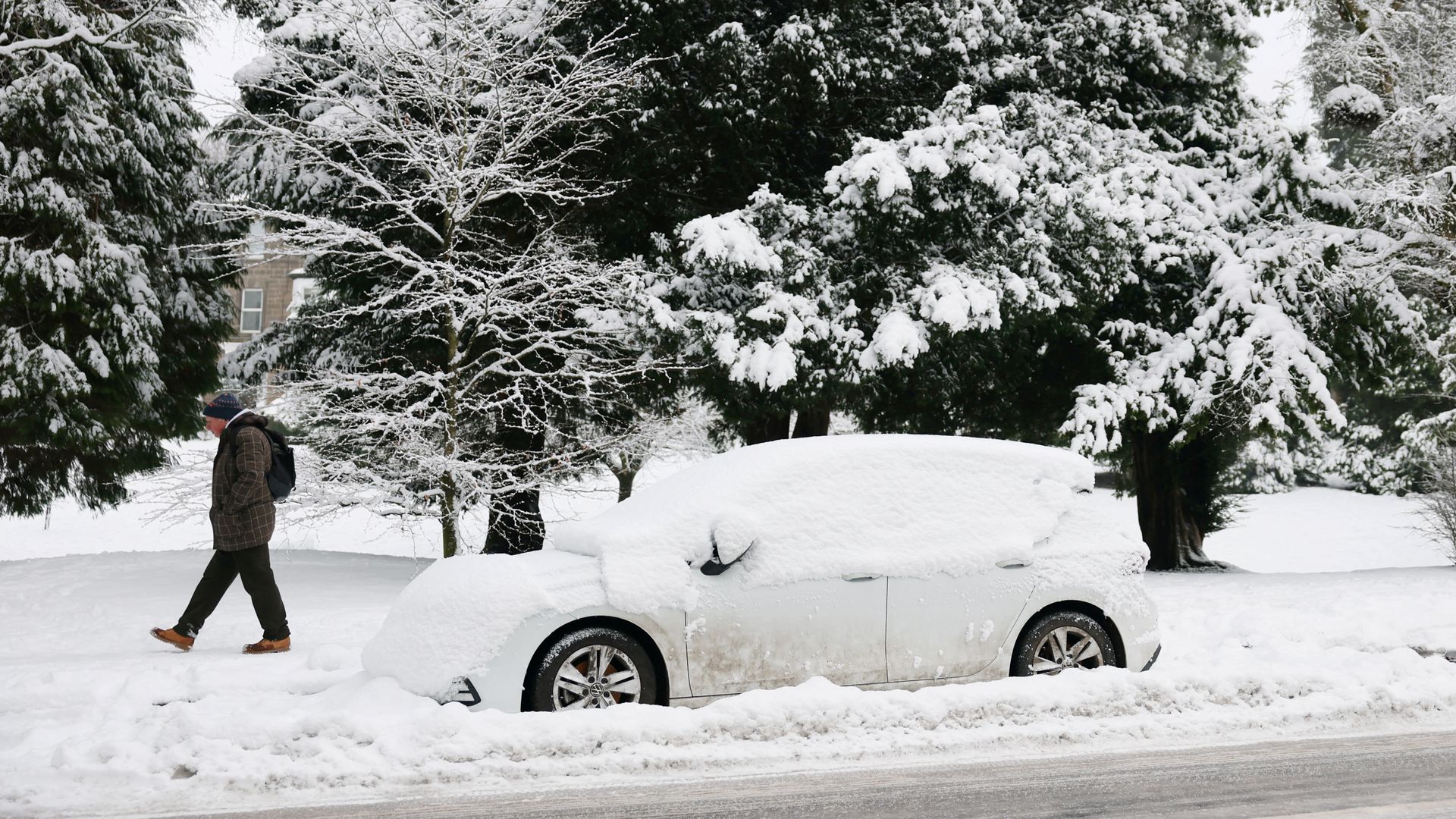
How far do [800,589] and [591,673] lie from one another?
1.20m

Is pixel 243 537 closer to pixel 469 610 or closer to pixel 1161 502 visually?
pixel 469 610

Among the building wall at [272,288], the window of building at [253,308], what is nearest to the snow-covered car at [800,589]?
the building wall at [272,288]

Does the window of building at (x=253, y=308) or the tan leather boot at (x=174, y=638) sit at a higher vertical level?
the window of building at (x=253, y=308)

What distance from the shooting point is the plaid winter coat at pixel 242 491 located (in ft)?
26.8

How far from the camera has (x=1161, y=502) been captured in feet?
64.4

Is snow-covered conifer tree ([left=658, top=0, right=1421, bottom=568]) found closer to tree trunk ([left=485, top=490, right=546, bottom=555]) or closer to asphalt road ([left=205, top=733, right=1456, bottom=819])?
tree trunk ([left=485, top=490, right=546, bottom=555])

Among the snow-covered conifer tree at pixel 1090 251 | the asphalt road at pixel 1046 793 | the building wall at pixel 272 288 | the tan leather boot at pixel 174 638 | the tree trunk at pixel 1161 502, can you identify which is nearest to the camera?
the asphalt road at pixel 1046 793

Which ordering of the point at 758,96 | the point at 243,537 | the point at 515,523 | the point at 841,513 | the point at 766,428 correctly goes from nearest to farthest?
the point at 841,513
the point at 243,537
the point at 758,96
the point at 515,523
the point at 766,428

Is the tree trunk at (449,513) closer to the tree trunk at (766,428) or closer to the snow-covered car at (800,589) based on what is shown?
the tree trunk at (766,428)

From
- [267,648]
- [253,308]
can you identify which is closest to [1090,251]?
[267,648]

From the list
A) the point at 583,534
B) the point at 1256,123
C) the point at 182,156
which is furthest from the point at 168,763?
the point at 1256,123

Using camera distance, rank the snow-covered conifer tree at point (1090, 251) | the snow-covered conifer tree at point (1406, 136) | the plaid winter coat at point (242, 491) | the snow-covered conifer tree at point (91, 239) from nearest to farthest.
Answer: the plaid winter coat at point (242, 491) → the snow-covered conifer tree at point (1090, 251) → the snow-covered conifer tree at point (91, 239) → the snow-covered conifer tree at point (1406, 136)

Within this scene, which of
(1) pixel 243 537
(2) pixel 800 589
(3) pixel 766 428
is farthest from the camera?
(3) pixel 766 428

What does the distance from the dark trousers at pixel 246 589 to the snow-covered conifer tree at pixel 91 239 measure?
7214 mm
